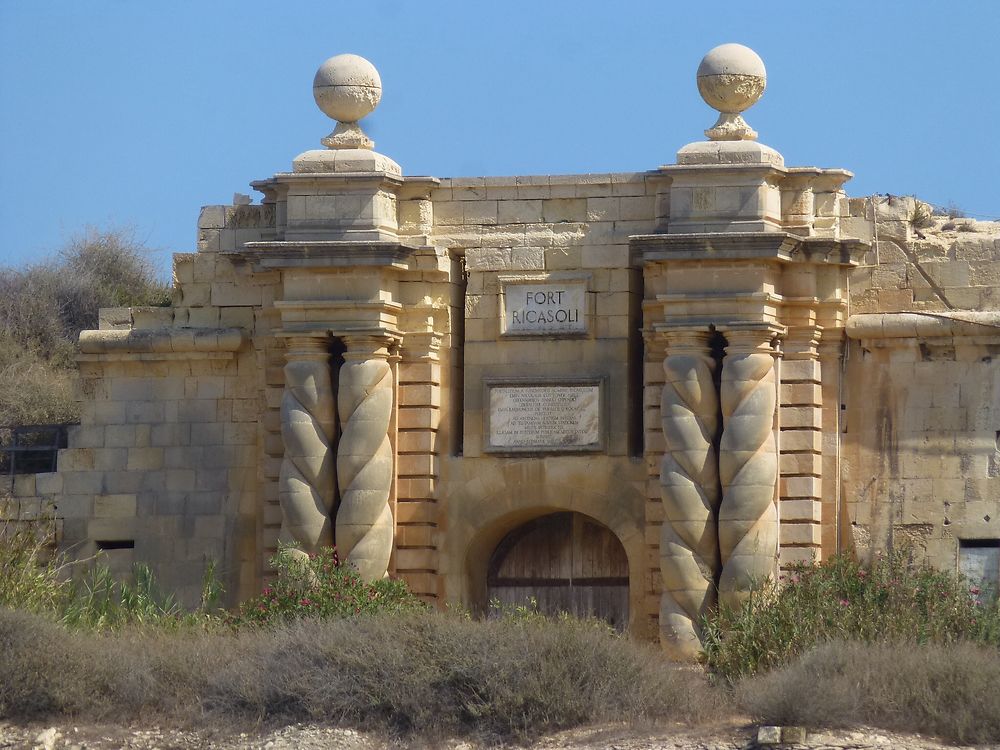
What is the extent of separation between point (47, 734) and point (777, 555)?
23.2ft

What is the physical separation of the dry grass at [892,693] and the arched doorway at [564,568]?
4.60 m

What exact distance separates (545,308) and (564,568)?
267 cm

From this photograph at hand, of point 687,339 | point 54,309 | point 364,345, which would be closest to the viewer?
point 687,339

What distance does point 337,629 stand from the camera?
2303 centimetres

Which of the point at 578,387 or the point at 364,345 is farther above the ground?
the point at 364,345

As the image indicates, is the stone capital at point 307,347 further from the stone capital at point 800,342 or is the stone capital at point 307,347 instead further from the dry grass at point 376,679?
the stone capital at point 800,342

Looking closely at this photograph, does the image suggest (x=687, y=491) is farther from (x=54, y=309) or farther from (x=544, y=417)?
(x=54, y=309)

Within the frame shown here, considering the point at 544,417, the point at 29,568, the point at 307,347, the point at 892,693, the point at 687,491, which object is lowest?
the point at 892,693

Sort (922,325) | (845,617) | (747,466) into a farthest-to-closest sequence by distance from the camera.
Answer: (922,325) < (747,466) < (845,617)

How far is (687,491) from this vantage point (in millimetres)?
24859

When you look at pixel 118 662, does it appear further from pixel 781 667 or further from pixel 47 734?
pixel 781 667

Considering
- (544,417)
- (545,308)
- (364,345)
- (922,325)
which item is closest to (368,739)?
(544,417)

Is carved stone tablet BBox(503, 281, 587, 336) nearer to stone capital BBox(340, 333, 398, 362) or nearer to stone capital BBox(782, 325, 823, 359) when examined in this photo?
stone capital BBox(340, 333, 398, 362)

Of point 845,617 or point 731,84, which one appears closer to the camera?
point 845,617
